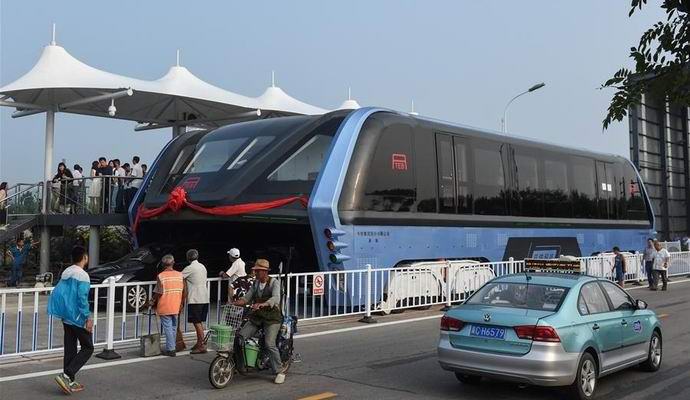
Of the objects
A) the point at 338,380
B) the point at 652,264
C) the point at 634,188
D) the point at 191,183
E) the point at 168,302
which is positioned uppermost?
the point at 634,188

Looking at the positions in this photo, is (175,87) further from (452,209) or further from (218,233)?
(452,209)

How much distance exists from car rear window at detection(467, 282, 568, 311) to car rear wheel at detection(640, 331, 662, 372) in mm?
2061

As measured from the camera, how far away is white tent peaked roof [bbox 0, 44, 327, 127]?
65.2 ft

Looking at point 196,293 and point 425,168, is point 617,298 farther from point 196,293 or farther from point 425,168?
point 425,168

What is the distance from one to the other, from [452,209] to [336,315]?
4145 mm

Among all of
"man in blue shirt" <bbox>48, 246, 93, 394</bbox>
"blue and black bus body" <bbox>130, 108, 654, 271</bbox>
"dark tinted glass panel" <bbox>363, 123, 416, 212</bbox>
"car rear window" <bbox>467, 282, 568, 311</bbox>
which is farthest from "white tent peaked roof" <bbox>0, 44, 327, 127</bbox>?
"car rear window" <bbox>467, 282, 568, 311</bbox>

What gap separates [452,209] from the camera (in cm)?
1494

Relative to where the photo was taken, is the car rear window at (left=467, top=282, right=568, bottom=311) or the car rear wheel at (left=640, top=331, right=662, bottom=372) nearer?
the car rear window at (left=467, top=282, right=568, bottom=311)

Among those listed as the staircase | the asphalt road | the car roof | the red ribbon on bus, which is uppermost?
the red ribbon on bus

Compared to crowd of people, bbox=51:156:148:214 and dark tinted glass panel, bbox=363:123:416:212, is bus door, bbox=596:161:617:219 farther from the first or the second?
crowd of people, bbox=51:156:148:214

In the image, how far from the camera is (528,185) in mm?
17406

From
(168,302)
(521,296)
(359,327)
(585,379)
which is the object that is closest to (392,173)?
(359,327)

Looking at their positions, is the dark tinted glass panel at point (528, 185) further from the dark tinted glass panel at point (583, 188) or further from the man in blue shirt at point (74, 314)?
the man in blue shirt at point (74, 314)

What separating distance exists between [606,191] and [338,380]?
15968 mm
